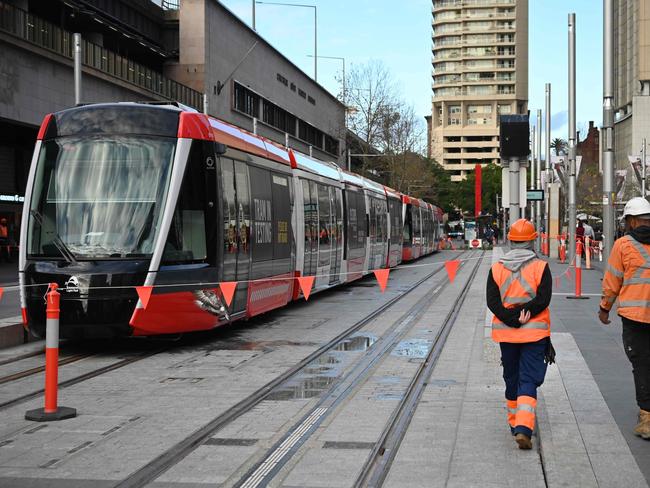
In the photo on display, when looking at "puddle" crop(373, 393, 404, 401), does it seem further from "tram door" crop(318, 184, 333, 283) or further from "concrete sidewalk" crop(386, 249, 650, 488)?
"tram door" crop(318, 184, 333, 283)

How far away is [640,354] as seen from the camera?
6871 millimetres

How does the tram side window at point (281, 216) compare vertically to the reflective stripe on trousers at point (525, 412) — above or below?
above

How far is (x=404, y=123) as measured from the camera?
7338cm

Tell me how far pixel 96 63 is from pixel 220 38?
1386 centimetres

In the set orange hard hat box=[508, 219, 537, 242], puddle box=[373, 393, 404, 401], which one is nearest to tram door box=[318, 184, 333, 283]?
puddle box=[373, 393, 404, 401]

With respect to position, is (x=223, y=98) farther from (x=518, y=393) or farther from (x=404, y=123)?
(x=518, y=393)

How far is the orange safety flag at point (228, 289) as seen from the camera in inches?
485

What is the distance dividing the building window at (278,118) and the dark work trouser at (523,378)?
5263 centimetres

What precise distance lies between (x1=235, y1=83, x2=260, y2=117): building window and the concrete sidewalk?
4385cm

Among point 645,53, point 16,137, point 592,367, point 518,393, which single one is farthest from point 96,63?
point 645,53

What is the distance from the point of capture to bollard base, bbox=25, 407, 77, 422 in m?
7.64

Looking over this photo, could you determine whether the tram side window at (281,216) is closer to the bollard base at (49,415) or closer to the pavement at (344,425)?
the pavement at (344,425)

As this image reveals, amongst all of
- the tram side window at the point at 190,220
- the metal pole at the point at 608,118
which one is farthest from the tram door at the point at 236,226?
the metal pole at the point at 608,118

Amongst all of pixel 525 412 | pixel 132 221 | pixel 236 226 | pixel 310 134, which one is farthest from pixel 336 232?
pixel 310 134
